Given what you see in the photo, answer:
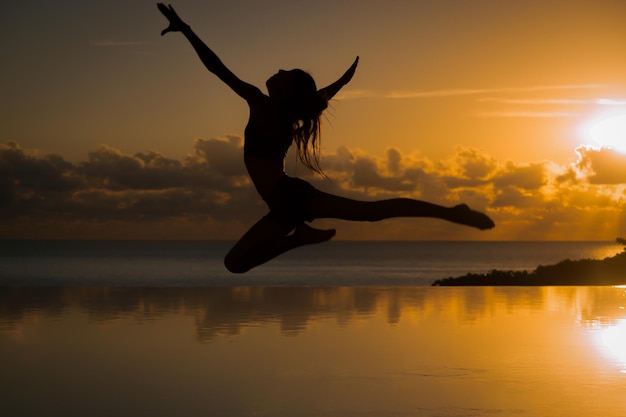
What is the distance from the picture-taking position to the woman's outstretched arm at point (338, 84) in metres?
5.06

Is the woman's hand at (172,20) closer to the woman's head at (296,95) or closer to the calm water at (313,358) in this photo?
the woman's head at (296,95)

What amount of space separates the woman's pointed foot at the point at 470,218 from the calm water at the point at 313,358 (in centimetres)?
164

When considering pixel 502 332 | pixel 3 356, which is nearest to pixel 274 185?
pixel 3 356

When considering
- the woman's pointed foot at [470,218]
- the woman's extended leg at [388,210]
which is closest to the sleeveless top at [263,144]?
the woman's extended leg at [388,210]

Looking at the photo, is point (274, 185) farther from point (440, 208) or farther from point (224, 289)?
point (224, 289)

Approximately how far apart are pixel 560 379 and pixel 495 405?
1.07 meters

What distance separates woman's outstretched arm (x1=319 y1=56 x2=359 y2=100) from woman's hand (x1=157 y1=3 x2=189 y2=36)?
983 mm

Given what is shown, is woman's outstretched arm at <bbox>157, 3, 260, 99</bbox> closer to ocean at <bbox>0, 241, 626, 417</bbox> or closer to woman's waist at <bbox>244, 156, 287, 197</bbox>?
woman's waist at <bbox>244, 156, 287, 197</bbox>

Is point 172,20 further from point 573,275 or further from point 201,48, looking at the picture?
point 573,275

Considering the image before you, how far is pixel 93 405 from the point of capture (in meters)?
5.62

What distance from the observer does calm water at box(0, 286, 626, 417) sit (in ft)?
18.5

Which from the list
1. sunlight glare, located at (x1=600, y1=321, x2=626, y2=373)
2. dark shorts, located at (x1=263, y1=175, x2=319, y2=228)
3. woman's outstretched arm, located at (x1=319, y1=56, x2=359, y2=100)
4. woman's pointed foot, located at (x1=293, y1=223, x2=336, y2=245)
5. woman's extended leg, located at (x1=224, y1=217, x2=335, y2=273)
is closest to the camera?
dark shorts, located at (x1=263, y1=175, x2=319, y2=228)

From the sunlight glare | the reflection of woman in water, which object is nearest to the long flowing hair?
the reflection of woman in water

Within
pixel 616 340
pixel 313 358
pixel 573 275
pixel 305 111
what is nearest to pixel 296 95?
pixel 305 111
